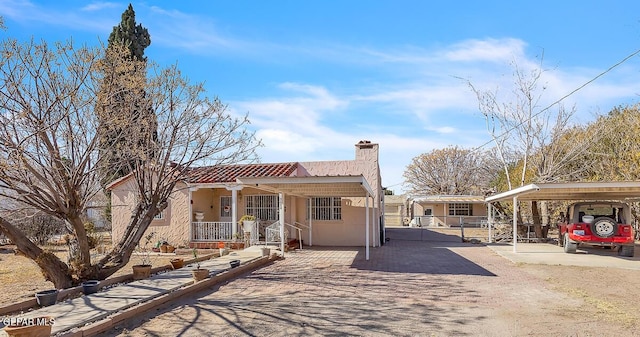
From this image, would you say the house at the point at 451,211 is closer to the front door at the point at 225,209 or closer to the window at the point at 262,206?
the window at the point at 262,206

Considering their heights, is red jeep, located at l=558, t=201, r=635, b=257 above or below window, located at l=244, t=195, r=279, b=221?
below

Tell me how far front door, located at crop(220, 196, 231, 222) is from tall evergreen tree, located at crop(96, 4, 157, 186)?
8685 millimetres

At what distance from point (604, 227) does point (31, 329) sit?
15924mm

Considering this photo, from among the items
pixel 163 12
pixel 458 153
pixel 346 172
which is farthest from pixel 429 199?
pixel 163 12

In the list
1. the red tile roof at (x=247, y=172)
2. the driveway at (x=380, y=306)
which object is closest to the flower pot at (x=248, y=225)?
the red tile roof at (x=247, y=172)

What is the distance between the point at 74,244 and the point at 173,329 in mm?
6063

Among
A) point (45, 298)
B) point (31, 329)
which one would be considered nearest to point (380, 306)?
point (31, 329)

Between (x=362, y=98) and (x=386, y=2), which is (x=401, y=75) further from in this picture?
(x=386, y=2)

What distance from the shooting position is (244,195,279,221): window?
1866 centimetres

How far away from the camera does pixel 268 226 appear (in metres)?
17.9

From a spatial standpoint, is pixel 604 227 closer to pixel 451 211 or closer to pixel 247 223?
pixel 247 223

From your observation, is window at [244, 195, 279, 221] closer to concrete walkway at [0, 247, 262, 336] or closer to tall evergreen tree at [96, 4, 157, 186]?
concrete walkway at [0, 247, 262, 336]

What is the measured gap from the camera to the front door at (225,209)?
19.4 metres

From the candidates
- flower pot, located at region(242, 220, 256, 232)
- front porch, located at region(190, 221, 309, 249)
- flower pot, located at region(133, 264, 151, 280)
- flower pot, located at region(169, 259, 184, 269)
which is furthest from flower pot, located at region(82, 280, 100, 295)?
flower pot, located at region(242, 220, 256, 232)
